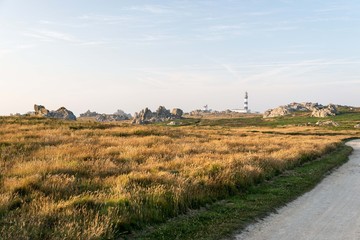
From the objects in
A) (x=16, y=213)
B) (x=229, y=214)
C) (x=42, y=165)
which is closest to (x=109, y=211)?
(x=16, y=213)

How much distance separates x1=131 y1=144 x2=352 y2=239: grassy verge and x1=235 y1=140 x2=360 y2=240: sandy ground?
0.39 metres

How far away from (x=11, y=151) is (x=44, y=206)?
12.5 metres

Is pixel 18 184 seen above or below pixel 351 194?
above

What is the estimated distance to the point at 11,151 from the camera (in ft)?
64.0

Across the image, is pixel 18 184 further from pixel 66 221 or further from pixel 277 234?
pixel 277 234

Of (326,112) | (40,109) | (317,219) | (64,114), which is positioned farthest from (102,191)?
(326,112)

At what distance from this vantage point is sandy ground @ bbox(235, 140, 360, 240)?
8.81m

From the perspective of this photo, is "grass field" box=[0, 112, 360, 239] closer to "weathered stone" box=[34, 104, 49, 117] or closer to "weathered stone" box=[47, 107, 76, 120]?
"weathered stone" box=[34, 104, 49, 117]

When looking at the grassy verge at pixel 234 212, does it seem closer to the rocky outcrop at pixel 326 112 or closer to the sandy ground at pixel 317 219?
the sandy ground at pixel 317 219

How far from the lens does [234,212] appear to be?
418 inches

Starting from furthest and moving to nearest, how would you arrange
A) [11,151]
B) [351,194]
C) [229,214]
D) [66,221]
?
[11,151], [351,194], [229,214], [66,221]

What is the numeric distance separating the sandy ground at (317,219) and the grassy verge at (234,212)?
39 centimetres

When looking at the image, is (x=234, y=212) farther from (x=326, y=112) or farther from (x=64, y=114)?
(x=326, y=112)

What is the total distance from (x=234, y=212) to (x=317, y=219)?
245 centimetres
